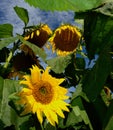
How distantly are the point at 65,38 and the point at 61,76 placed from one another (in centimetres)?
42

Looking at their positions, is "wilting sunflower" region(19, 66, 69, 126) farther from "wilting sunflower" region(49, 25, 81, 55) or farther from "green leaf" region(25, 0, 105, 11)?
"green leaf" region(25, 0, 105, 11)

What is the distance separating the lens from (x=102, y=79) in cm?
64

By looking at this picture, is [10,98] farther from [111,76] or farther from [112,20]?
[112,20]

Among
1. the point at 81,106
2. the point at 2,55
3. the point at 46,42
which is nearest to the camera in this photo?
the point at 81,106

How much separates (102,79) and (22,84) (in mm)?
639

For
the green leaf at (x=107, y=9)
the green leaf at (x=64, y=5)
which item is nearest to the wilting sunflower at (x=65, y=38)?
the green leaf at (x=107, y=9)

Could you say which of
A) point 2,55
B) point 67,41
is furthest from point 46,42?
point 2,55

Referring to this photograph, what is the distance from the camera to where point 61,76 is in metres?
1.55

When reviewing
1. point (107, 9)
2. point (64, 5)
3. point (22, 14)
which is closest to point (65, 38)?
point (22, 14)

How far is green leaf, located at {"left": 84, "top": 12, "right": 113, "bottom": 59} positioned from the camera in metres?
0.54

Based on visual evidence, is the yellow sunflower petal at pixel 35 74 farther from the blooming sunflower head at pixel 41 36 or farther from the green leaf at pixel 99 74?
the green leaf at pixel 99 74

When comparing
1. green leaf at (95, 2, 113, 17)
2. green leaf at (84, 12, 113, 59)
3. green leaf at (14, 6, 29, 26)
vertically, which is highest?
green leaf at (95, 2, 113, 17)

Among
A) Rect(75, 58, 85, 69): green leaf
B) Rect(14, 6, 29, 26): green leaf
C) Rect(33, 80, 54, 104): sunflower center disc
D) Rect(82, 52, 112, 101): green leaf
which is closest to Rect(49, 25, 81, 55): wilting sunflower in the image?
Rect(75, 58, 85, 69): green leaf

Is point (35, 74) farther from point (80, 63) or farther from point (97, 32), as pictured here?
point (97, 32)
